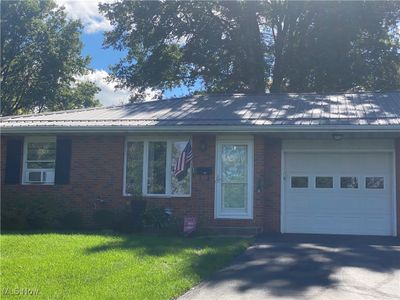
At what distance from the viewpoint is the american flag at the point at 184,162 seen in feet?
46.0

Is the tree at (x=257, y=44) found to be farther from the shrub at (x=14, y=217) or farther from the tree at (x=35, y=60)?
the shrub at (x=14, y=217)

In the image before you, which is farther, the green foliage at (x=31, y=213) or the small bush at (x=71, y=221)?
the small bush at (x=71, y=221)

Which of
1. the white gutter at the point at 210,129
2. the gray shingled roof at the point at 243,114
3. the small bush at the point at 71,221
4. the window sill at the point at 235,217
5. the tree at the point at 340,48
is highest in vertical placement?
the tree at the point at 340,48

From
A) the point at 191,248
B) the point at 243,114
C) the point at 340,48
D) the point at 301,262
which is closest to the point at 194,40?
the point at 340,48

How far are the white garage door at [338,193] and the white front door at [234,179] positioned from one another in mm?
1104

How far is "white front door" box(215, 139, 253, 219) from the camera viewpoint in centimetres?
1377

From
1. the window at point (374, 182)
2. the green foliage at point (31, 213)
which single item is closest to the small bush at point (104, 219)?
the green foliage at point (31, 213)

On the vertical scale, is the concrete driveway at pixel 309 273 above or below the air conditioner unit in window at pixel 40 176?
below

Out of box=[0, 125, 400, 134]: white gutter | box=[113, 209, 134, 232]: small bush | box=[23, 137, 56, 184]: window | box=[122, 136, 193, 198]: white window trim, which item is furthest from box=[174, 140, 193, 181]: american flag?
box=[23, 137, 56, 184]: window

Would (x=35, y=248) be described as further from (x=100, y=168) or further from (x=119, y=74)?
(x=119, y=74)

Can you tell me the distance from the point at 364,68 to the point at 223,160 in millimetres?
15883

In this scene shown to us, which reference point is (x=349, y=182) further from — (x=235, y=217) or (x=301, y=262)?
(x=301, y=262)

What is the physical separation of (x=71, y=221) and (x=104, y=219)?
3.05 feet

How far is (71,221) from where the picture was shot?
14391 millimetres
